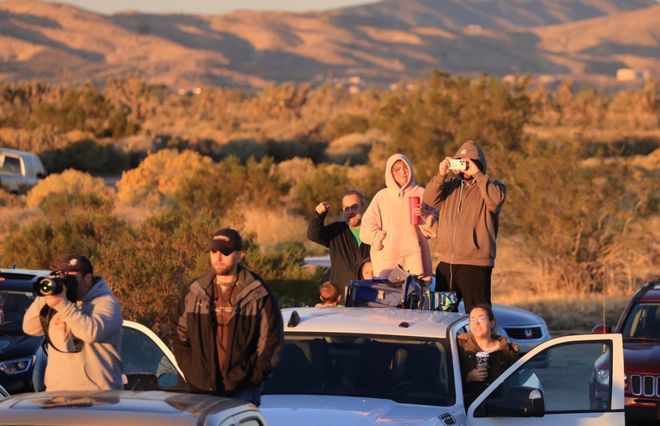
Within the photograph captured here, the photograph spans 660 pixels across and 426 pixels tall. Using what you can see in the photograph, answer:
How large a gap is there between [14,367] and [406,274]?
3.48 metres

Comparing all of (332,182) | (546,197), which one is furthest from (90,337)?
(332,182)

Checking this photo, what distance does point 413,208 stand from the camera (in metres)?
10.5

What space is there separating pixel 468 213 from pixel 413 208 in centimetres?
59

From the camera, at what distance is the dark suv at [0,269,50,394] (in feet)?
36.5

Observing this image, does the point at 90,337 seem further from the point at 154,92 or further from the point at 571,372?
the point at 154,92

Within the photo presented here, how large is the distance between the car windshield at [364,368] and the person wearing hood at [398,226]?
254cm

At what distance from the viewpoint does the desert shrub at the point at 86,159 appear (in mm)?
50188

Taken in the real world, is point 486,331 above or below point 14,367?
above

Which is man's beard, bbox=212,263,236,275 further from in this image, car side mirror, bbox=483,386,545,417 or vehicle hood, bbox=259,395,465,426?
car side mirror, bbox=483,386,545,417

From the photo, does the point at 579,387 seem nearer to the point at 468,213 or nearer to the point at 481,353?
the point at 468,213

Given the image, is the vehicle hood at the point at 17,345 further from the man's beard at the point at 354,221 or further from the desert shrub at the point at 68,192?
the desert shrub at the point at 68,192

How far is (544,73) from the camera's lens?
18288 cm

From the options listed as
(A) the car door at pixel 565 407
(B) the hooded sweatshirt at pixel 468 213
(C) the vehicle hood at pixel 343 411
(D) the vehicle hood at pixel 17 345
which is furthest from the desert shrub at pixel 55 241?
(A) the car door at pixel 565 407

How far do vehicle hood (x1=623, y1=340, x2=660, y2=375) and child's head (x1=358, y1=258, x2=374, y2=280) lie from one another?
218 centimetres
